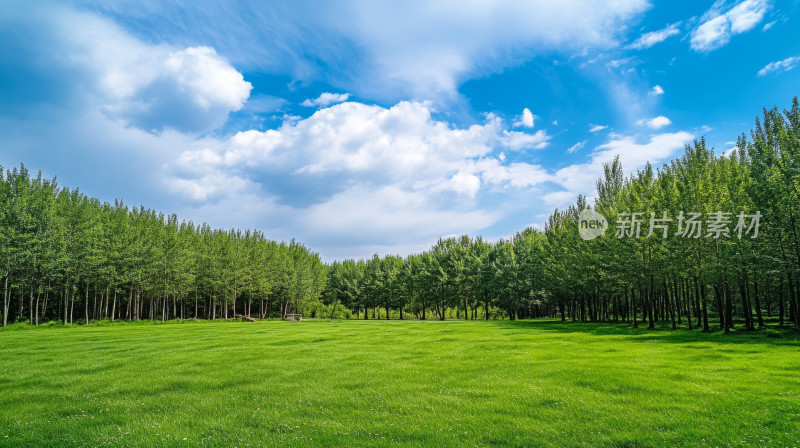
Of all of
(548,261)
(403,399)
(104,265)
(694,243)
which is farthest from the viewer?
(548,261)

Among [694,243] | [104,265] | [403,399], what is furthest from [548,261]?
[104,265]

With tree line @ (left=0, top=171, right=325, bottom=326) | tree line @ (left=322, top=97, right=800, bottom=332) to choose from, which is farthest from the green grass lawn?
tree line @ (left=0, top=171, right=325, bottom=326)

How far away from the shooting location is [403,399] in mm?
12188

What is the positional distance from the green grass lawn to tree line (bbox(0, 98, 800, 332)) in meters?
16.9

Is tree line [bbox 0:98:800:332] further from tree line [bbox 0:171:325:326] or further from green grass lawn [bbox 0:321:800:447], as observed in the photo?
green grass lawn [bbox 0:321:800:447]

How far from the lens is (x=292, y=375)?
52.5ft

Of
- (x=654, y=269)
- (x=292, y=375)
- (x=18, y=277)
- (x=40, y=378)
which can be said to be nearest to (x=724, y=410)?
(x=292, y=375)

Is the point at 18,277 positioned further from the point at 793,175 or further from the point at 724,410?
the point at 793,175

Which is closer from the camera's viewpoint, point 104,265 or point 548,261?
point 104,265

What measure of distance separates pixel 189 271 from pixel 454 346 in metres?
69.2

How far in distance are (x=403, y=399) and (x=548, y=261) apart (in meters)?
60.9

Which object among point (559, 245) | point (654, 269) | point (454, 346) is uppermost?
point (559, 245)

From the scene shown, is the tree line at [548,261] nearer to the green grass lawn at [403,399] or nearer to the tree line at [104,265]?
the tree line at [104,265]

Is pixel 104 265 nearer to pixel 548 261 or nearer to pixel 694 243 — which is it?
pixel 548 261
